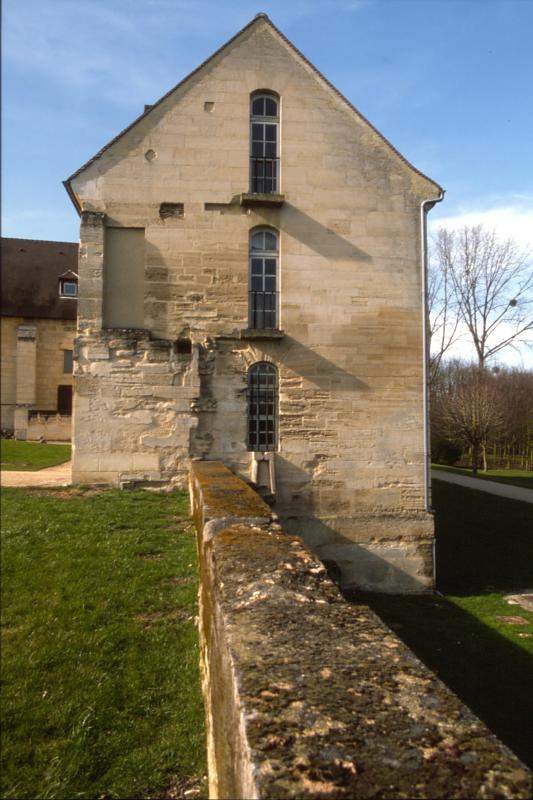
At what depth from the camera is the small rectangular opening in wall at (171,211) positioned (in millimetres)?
12305

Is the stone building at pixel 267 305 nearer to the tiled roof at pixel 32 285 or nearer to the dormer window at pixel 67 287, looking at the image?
the dormer window at pixel 67 287

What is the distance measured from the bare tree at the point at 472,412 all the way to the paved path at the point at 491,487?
94 centimetres

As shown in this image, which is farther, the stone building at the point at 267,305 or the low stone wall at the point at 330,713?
the stone building at the point at 267,305

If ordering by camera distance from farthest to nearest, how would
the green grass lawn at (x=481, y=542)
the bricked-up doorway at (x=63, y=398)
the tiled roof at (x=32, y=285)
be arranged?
the bricked-up doorway at (x=63, y=398), the tiled roof at (x=32, y=285), the green grass lawn at (x=481, y=542)

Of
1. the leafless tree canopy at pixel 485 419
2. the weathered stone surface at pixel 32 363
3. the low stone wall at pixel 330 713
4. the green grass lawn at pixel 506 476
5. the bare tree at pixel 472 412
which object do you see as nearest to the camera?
the low stone wall at pixel 330 713

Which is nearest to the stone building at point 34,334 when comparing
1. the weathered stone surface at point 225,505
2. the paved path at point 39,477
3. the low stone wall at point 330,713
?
the paved path at point 39,477

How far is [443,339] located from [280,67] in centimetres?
1706

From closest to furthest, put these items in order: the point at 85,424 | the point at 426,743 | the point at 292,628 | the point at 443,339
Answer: the point at 426,743
the point at 292,628
the point at 85,424
the point at 443,339

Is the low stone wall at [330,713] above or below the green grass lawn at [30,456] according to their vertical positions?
above

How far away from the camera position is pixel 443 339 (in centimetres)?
2730

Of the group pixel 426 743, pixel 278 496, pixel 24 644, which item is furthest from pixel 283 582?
pixel 278 496

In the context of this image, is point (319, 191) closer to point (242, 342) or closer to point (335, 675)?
point (242, 342)

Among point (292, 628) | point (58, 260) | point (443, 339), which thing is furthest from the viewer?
point (58, 260)

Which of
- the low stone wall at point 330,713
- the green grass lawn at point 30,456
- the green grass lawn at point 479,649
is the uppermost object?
the low stone wall at point 330,713
